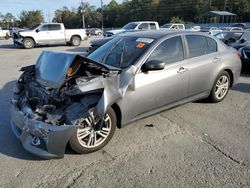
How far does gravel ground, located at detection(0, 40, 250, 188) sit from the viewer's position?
9.87ft

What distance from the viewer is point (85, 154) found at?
3.57m

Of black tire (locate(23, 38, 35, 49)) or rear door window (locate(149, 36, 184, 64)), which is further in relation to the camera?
black tire (locate(23, 38, 35, 49))

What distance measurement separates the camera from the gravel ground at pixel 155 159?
3.01 meters

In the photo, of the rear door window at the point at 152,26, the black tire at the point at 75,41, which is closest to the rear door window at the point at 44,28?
the black tire at the point at 75,41

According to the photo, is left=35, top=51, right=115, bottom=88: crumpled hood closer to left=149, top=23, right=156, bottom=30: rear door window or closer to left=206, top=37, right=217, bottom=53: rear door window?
left=206, top=37, right=217, bottom=53: rear door window

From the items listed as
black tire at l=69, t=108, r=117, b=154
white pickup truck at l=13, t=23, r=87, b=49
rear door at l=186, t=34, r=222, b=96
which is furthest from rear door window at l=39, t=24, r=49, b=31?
black tire at l=69, t=108, r=117, b=154

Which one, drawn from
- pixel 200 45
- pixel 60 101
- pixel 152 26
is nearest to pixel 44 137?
pixel 60 101

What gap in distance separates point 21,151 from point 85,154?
937 mm

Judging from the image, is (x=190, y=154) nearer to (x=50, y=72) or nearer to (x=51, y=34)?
(x=50, y=72)

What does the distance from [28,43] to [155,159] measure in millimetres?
18110

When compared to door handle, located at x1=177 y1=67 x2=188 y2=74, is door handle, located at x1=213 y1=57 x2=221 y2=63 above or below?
above

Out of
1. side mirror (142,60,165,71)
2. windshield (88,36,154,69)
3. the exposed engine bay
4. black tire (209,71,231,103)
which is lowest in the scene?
black tire (209,71,231,103)

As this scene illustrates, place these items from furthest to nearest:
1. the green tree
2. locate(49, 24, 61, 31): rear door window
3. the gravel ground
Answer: the green tree → locate(49, 24, 61, 31): rear door window → the gravel ground

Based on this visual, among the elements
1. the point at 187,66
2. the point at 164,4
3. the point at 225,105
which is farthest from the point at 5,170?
the point at 164,4
